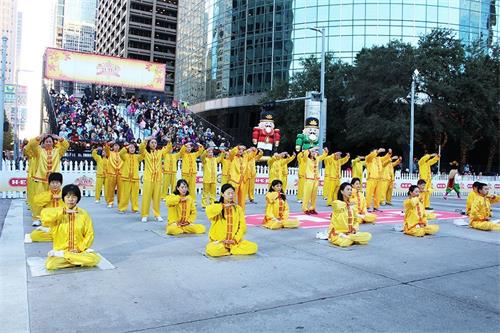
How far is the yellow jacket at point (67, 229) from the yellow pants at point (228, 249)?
1554 mm

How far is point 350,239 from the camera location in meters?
7.62

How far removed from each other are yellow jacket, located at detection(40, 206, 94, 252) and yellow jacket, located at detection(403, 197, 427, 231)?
5719 millimetres

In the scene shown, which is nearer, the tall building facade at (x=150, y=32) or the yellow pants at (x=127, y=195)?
the yellow pants at (x=127, y=195)

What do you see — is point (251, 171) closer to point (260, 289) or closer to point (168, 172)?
point (168, 172)

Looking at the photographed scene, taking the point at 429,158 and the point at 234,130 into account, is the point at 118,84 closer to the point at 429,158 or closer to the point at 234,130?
the point at 234,130

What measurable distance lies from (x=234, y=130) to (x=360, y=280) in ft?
151

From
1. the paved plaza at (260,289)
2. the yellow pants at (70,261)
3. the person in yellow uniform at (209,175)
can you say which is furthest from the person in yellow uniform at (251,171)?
the yellow pants at (70,261)

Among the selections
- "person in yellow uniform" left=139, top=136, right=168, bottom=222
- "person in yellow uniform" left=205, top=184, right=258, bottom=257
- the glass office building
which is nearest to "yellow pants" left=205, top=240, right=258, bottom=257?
"person in yellow uniform" left=205, top=184, right=258, bottom=257

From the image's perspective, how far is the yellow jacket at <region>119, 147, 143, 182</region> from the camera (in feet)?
36.8

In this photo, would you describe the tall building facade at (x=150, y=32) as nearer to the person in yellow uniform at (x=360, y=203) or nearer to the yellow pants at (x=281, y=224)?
the person in yellow uniform at (x=360, y=203)

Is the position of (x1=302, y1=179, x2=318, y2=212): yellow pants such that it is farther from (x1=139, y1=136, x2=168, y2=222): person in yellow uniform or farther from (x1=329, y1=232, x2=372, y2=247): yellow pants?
(x1=329, y1=232, x2=372, y2=247): yellow pants

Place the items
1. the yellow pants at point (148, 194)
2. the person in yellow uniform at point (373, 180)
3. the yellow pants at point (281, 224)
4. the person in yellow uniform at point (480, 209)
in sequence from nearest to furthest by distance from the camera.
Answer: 1. the yellow pants at point (281, 224)
2. the person in yellow uniform at point (480, 209)
3. the yellow pants at point (148, 194)
4. the person in yellow uniform at point (373, 180)

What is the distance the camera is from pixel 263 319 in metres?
4.20

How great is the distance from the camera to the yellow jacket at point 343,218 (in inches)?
302
